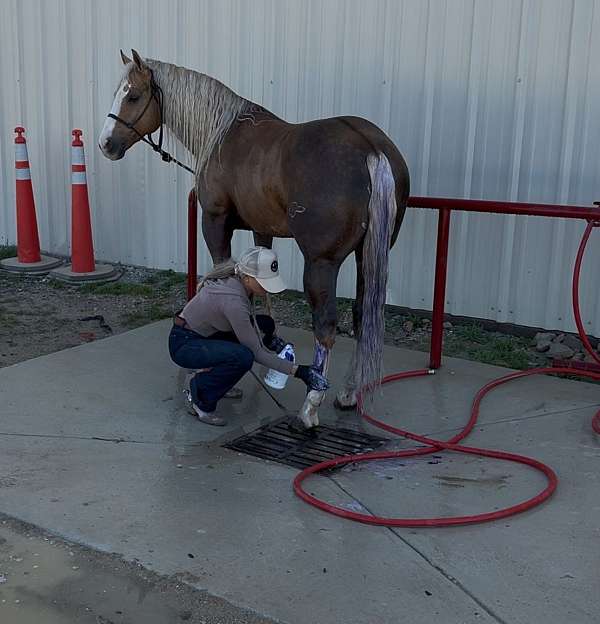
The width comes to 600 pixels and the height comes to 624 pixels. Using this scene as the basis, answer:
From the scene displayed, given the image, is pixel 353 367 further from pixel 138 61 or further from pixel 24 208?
pixel 24 208

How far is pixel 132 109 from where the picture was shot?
4.86 metres

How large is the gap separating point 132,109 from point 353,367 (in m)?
1.95

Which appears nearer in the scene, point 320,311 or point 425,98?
point 320,311

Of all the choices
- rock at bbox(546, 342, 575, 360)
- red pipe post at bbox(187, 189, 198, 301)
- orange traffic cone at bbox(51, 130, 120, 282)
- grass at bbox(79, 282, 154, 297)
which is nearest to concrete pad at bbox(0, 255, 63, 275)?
orange traffic cone at bbox(51, 130, 120, 282)

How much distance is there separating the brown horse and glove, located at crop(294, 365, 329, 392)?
66 millimetres

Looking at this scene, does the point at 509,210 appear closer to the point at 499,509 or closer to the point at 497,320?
the point at 497,320

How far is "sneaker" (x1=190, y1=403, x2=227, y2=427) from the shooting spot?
4.28 m

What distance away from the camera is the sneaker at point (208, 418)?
428 centimetres

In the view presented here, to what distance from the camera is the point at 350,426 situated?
14.1 feet

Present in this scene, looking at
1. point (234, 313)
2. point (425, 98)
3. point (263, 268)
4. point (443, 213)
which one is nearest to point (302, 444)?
point (234, 313)

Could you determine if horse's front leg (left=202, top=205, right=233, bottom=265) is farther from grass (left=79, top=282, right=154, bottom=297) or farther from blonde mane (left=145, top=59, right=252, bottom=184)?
grass (left=79, top=282, right=154, bottom=297)

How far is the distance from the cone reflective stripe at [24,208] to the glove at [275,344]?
161 inches

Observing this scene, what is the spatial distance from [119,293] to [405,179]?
141 inches

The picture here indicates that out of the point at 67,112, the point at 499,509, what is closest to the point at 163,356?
the point at 499,509
